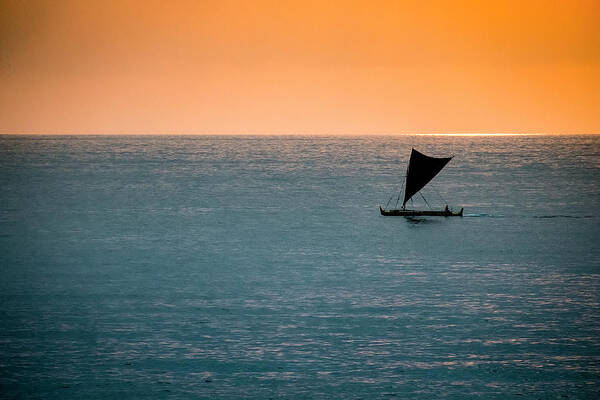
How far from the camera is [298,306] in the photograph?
1243 inches

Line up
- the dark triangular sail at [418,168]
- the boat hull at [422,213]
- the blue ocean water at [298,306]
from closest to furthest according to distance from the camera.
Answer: the blue ocean water at [298,306] → the boat hull at [422,213] → the dark triangular sail at [418,168]

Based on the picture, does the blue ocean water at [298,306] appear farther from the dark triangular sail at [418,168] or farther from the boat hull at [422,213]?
the dark triangular sail at [418,168]

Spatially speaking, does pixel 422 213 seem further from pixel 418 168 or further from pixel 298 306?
pixel 298 306

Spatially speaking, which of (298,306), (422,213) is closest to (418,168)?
(422,213)

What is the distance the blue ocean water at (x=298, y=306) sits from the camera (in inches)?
915

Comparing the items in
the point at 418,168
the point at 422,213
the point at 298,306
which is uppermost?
the point at 418,168

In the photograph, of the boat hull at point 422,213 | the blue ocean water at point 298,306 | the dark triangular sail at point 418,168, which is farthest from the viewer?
the dark triangular sail at point 418,168

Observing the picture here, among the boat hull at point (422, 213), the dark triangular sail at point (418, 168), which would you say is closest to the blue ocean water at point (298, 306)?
the boat hull at point (422, 213)

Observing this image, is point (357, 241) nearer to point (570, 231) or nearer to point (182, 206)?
point (570, 231)

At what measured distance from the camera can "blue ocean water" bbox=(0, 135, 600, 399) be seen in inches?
915

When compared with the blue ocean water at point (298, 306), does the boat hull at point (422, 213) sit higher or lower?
higher

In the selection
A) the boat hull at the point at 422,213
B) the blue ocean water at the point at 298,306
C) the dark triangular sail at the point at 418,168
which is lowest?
the blue ocean water at the point at 298,306

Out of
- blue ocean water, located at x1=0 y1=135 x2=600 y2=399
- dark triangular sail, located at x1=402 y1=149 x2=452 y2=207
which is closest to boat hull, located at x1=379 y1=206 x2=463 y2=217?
blue ocean water, located at x1=0 y1=135 x2=600 y2=399

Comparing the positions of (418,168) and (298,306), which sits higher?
(418,168)
